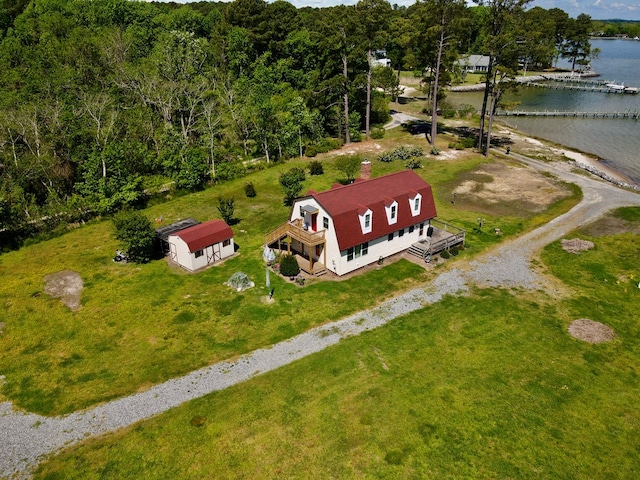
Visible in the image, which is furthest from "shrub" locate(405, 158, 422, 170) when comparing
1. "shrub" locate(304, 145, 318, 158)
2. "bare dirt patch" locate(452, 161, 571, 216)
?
"shrub" locate(304, 145, 318, 158)

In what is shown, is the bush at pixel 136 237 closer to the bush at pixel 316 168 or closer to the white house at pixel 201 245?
the white house at pixel 201 245

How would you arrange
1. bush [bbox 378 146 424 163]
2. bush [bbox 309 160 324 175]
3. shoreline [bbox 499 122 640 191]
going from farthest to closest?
1. bush [bbox 378 146 424 163]
2. bush [bbox 309 160 324 175]
3. shoreline [bbox 499 122 640 191]

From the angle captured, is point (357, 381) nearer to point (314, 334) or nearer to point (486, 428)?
point (314, 334)

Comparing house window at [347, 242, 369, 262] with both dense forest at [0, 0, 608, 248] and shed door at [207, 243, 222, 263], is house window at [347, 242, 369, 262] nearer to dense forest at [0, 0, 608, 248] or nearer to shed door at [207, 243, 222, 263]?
shed door at [207, 243, 222, 263]

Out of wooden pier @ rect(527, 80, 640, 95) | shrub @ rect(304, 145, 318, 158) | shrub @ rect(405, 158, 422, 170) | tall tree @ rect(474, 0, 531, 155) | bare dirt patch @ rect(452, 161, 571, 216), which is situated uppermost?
tall tree @ rect(474, 0, 531, 155)

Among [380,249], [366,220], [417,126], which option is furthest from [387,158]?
[366,220]

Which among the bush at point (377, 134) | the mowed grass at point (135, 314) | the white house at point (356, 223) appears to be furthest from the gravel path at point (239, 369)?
the bush at point (377, 134)
